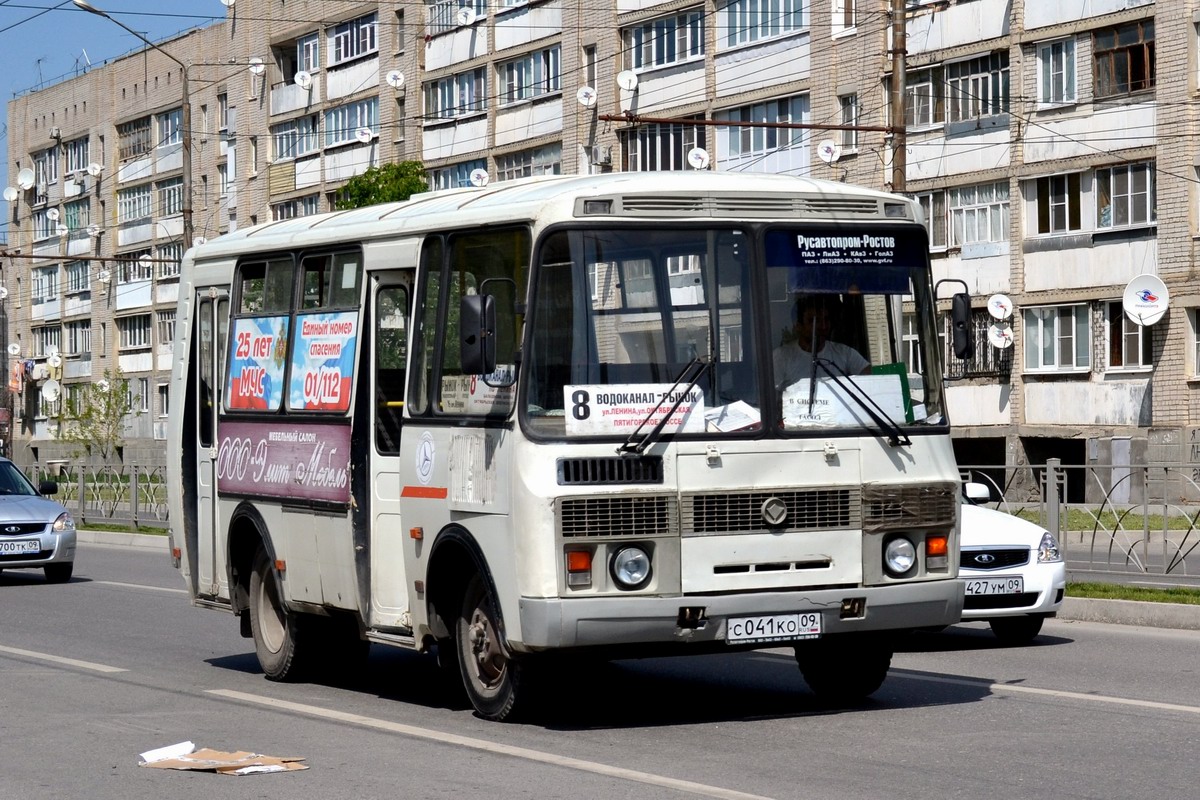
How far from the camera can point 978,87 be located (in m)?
41.3

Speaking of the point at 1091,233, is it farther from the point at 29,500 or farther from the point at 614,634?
the point at 614,634

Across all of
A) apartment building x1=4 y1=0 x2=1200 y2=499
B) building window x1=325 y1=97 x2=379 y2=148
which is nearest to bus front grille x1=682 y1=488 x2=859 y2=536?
apartment building x1=4 y1=0 x2=1200 y2=499

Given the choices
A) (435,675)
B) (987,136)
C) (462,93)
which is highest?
(462,93)

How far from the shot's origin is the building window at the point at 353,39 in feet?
203

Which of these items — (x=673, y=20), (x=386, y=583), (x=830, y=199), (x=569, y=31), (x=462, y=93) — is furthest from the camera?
(x=462, y=93)

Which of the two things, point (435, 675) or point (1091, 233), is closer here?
point (435, 675)

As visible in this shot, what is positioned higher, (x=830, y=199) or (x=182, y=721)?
(x=830, y=199)

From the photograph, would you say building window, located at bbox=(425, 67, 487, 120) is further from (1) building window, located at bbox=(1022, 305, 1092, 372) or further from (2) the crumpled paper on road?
(2) the crumpled paper on road

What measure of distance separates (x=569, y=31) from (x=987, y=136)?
15.1 metres

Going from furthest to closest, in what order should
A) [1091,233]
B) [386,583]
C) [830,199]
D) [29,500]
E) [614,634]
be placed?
[1091,233] → [29,500] → [386,583] → [830,199] → [614,634]

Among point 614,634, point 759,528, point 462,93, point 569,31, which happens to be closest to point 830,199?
point 759,528

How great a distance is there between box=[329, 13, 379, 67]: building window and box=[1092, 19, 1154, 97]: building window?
29099 mm

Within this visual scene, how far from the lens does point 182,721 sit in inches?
399

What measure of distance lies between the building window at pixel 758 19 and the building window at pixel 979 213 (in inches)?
240
